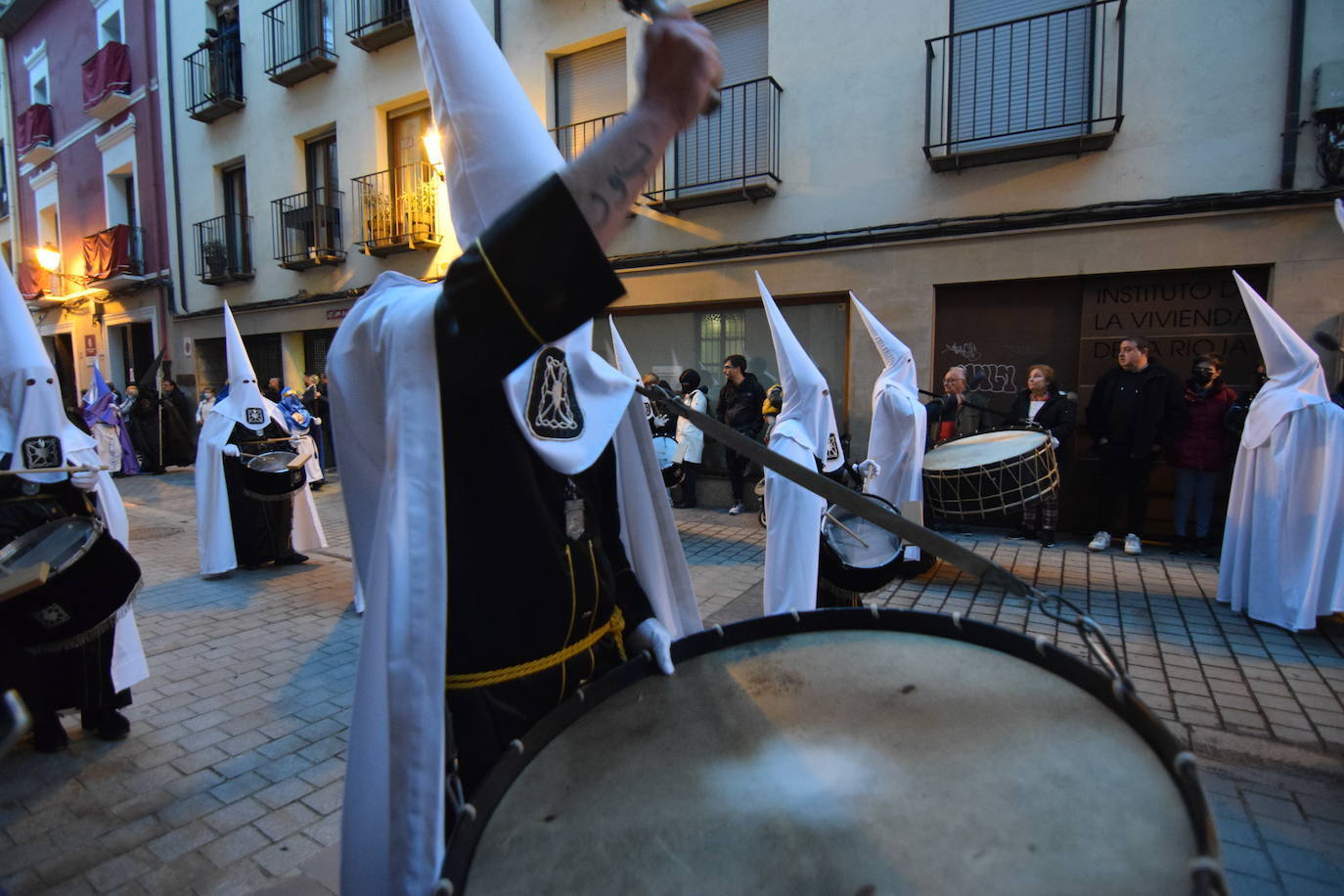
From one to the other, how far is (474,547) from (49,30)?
91.9 ft

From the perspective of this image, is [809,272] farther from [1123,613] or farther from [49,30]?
[49,30]

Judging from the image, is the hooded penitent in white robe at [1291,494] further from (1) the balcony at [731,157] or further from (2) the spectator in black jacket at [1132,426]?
(1) the balcony at [731,157]

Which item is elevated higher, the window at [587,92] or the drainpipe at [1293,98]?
the window at [587,92]

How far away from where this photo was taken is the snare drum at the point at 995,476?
5160mm

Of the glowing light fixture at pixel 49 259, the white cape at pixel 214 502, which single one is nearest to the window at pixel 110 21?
the glowing light fixture at pixel 49 259

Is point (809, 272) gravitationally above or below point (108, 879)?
above

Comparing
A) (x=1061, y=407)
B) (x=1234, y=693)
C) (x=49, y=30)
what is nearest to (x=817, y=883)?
(x=1234, y=693)

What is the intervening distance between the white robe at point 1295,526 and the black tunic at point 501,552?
5.56m

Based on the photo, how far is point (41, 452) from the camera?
3744 mm

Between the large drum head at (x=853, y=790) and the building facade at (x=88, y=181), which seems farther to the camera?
the building facade at (x=88, y=181)

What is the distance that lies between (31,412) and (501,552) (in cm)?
373

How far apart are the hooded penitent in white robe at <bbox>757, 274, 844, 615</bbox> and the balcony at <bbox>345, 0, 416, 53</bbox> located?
37.9 feet

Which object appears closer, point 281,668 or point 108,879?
point 108,879

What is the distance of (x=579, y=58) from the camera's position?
11.1 metres
